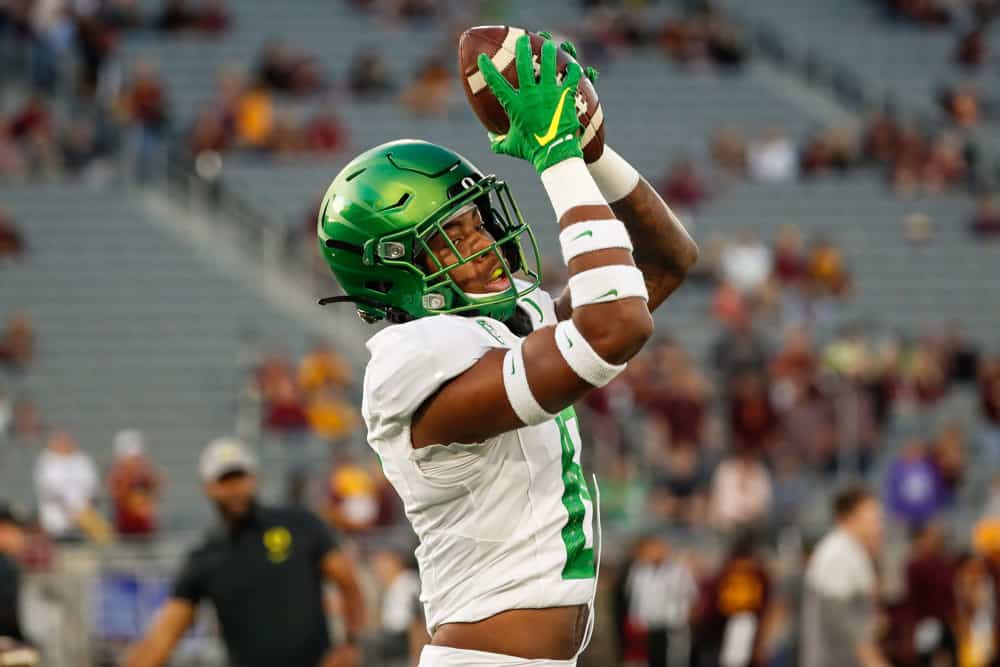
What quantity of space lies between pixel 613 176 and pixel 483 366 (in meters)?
0.72

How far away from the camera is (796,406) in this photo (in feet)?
51.4

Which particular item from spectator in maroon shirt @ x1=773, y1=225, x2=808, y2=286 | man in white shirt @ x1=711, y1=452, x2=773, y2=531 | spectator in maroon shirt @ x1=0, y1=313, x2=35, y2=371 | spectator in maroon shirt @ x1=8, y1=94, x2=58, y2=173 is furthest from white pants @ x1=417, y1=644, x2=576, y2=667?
spectator in maroon shirt @ x1=8, y1=94, x2=58, y2=173

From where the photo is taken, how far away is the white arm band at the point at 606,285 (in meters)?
3.24

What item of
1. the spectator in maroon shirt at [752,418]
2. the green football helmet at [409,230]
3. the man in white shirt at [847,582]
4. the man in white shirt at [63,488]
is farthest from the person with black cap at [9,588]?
the spectator in maroon shirt at [752,418]

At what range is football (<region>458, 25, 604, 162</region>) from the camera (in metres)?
3.49

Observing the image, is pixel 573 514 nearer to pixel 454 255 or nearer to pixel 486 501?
pixel 486 501

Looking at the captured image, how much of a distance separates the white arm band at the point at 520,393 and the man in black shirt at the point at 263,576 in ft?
12.6

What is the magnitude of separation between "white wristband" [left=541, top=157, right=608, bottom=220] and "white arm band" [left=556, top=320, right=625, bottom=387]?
0.77 feet

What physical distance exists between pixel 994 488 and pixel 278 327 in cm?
703

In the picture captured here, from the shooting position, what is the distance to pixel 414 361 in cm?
343

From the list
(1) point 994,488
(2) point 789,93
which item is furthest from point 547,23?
(1) point 994,488

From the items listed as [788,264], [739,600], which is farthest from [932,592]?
[788,264]

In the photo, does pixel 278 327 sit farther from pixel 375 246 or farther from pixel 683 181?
pixel 375 246

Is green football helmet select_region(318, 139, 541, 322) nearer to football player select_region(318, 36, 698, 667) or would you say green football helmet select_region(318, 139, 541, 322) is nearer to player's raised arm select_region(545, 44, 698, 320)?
football player select_region(318, 36, 698, 667)
